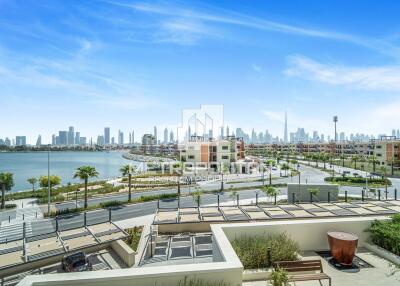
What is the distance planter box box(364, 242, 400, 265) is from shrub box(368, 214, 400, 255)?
0.53 feet

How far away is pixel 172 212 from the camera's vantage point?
23.8m

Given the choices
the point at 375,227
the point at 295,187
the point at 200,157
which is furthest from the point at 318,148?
the point at 375,227

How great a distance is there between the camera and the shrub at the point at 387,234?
27.8 ft

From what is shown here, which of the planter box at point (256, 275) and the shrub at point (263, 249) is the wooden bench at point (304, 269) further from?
the shrub at point (263, 249)

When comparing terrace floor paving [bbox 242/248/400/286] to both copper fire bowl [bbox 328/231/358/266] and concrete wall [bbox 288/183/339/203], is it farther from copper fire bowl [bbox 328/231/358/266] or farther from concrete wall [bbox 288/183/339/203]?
concrete wall [bbox 288/183/339/203]

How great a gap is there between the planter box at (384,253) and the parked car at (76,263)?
14.9 meters

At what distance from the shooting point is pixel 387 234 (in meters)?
8.73

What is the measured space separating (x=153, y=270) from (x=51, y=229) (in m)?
27.5

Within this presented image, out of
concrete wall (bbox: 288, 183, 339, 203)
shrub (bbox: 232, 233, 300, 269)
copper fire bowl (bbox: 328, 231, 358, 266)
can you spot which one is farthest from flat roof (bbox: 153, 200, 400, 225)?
shrub (bbox: 232, 233, 300, 269)

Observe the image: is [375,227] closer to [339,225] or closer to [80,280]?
[339,225]

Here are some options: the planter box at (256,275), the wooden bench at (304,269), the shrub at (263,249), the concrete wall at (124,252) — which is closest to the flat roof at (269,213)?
the concrete wall at (124,252)

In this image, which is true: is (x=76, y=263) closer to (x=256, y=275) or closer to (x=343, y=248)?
(x=256, y=275)

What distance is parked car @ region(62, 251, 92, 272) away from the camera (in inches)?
675

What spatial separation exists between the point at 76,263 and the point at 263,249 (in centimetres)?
1360
